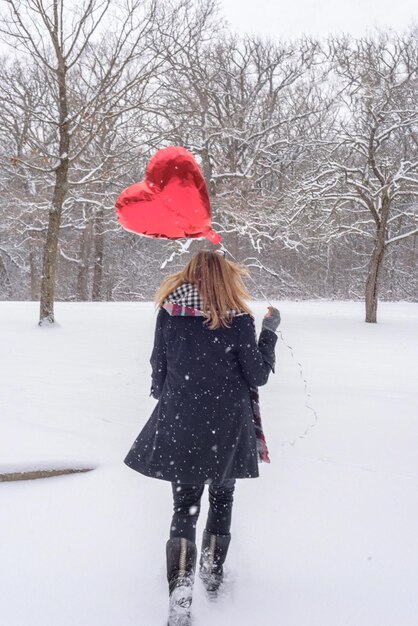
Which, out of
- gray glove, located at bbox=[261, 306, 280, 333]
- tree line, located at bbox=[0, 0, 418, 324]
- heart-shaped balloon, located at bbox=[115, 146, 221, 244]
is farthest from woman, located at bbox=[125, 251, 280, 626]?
tree line, located at bbox=[0, 0, 418, 324]

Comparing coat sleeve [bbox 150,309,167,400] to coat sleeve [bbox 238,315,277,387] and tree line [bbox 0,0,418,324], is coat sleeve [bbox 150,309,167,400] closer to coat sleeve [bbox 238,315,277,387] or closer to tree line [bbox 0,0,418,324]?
coat sleeve [bbox 238,315,277,387]

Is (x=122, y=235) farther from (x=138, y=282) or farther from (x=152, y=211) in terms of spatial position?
(x=152, y=211)

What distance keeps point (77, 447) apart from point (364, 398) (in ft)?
10.5

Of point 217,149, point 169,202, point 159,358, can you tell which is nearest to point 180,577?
point 159,358

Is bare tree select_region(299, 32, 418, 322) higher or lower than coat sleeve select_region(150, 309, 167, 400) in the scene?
higher

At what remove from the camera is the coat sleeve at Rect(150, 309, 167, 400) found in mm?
2502

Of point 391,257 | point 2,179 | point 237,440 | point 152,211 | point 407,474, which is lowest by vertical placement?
point 407,474

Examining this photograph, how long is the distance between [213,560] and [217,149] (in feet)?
63.1

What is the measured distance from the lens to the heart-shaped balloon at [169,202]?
2.70 metres

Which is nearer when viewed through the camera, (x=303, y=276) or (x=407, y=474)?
(x=407, y=474)

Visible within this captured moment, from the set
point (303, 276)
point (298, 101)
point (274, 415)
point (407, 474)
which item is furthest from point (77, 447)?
point (303, 276)

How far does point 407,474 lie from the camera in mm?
4016

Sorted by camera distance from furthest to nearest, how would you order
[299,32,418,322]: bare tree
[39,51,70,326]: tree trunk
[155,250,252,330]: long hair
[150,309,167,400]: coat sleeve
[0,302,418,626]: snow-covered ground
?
[299,32,418,322]: bare tree
[39,51,70,326]: tree trunk
[0,302,418,626]: snow-covered ground
[150,309,167,400]: coat sleeve
[155,250,252,330]: long hair

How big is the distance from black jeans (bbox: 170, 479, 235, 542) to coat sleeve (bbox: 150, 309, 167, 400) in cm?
47
